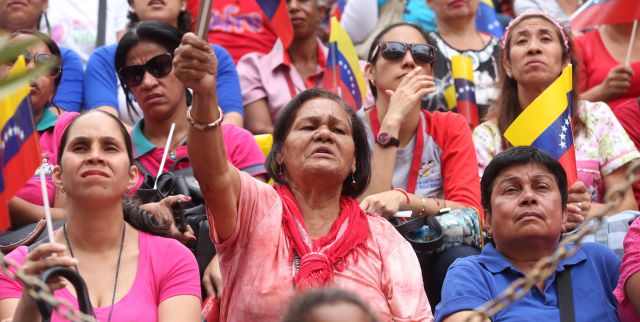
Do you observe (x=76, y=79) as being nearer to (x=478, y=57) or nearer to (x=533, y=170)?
(x=478, y=57)

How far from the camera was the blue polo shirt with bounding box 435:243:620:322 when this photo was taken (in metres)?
4.22

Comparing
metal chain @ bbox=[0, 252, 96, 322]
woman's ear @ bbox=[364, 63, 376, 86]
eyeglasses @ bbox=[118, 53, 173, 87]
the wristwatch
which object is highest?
metal chain @ bbox=[0, 252, 96, 322]

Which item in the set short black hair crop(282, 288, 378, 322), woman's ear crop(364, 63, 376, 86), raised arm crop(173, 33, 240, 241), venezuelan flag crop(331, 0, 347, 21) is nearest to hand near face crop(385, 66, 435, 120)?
woman's ear crop(364, 63, 376, 86)

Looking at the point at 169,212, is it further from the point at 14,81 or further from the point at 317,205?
the point at 14,81

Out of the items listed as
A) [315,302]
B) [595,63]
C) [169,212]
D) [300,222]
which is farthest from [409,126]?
[315,302]

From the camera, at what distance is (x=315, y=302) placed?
253 centimetres

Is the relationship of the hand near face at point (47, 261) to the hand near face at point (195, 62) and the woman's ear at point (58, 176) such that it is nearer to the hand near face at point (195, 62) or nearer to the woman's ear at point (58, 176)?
the hand near face at point (195, 62)

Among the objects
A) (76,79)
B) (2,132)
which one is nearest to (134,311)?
(2,132)

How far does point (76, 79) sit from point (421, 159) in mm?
2206

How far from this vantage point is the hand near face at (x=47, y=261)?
3484 millimetres

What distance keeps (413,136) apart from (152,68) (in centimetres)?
135

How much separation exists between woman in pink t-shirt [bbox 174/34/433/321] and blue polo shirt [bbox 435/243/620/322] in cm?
14

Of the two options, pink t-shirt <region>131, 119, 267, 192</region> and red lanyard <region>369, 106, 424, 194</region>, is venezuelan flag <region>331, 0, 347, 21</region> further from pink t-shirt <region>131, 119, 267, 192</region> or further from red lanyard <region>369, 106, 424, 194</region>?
pink t-shirt <region>131, 119, 267, 192</region>

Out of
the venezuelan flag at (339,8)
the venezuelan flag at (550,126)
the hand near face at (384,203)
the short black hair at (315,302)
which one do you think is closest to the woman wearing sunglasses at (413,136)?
the hand near face at (384,203)
